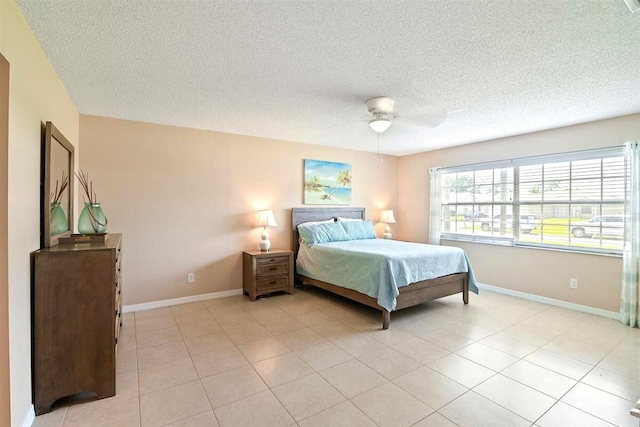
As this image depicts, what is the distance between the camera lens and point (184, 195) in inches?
155

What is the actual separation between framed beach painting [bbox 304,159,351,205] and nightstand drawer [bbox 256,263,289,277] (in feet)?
3.79

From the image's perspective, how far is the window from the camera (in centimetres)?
356

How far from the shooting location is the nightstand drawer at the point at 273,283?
412cm

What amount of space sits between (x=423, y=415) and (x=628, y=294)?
10.2 ft

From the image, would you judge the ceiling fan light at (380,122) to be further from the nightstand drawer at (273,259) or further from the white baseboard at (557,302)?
the white baseboard at (557,302)

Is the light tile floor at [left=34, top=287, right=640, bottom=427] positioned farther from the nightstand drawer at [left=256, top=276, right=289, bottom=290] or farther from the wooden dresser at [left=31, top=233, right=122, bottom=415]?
the nightstand drawer at [left=256, top=276, right=289, bottom=290]

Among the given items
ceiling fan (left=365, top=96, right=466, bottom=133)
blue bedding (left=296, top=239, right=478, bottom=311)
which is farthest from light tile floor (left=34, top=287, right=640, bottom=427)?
ceiling fan (left=365, top=96, right=466, bottom=133)

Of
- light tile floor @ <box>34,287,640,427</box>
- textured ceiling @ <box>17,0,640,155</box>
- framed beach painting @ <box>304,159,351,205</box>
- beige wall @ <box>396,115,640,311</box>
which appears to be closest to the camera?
textured ceiling @ <box>17,0,640,155</box>

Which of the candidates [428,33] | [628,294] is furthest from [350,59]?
[628,294]

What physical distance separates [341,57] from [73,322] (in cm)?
251

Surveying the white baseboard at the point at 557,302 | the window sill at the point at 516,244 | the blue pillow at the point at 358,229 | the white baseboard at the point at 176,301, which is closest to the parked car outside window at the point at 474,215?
the window sill at the point at 516,244

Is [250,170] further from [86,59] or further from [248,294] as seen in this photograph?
[86,59]

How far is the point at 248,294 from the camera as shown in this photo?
14.0 feet

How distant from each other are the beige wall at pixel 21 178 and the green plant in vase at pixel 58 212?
0.74 feet
